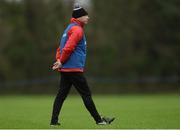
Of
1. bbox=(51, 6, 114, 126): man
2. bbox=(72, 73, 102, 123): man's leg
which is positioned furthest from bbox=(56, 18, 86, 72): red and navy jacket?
bbox=(72, 73, 102, 123): man's leg

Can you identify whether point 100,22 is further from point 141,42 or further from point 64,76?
point 64,76

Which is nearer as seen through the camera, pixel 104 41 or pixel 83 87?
pixel 83 87

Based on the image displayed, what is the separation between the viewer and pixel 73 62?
12.0 m

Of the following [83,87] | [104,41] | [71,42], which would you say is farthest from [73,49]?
[104,41]

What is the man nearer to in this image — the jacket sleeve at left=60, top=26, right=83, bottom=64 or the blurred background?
the jacket sleeve at left=60, top=26, right=83, bottom=64

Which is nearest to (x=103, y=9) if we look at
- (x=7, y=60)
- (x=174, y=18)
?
(x=174, y=18)

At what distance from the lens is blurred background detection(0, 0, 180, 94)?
154 ft

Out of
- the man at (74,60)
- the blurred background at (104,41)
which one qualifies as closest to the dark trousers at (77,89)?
the man at (74,60)

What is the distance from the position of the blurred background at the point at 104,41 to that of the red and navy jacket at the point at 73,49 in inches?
1319

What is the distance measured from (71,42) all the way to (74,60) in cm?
39

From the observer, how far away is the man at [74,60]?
11.9 metres

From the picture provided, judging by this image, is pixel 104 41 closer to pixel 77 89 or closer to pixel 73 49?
pixel 77 89

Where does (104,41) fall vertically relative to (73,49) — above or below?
below

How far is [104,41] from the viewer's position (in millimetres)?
48562
